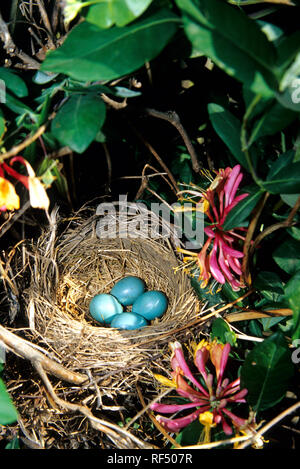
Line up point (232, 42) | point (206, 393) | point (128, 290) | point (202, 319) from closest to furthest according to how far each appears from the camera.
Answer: point (232, 42)
point (206, 393)
point (202, 319)
point (128, 290)

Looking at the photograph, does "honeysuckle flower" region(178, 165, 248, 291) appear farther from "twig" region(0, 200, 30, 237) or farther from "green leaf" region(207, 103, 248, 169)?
"twig" region(0, 200, 30, 237)

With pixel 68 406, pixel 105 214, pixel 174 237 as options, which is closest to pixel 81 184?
pixel 105 214

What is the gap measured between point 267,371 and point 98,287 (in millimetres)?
817

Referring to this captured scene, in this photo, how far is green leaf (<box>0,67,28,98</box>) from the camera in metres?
0.64

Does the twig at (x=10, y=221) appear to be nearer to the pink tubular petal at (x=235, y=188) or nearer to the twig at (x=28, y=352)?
the twig at (x=28, y=352)

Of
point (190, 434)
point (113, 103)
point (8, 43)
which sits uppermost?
point (8, 43)

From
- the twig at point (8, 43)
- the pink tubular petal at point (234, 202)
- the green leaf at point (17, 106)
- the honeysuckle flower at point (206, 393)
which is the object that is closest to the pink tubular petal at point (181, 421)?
the honeysuckle flower at point (206, 393)

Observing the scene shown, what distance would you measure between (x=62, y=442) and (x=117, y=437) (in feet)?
0.68

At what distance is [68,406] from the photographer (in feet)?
2.47

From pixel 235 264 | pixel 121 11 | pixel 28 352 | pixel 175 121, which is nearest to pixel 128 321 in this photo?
pixel 28 352

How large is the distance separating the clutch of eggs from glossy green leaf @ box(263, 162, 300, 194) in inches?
26.7

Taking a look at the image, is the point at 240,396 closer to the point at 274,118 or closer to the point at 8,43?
the point at 274,118

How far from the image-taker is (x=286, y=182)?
58cm

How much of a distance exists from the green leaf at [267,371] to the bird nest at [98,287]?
0.25 m
